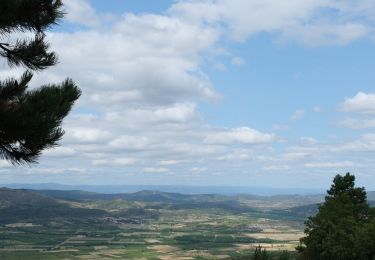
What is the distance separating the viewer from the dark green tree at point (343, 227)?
2138 inches

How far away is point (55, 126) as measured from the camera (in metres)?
18.3

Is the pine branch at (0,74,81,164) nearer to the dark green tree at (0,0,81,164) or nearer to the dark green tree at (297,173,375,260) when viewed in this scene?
the dark green tree at (0,0,81,164)

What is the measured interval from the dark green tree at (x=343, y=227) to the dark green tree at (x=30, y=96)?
4417 cm

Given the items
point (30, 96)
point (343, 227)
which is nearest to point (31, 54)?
point (30, 96)

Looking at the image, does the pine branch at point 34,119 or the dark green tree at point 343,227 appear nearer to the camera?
the pine branch at point 34,119

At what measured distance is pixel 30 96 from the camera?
59.7 feet

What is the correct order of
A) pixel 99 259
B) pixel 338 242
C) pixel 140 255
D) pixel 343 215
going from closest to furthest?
pixel 338 242, pixel 343 215, pixel 99 259, pixel 140 255

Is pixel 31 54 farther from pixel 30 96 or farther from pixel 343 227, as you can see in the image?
pixel 343 227

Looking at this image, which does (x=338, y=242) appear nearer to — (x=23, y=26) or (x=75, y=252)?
(x=23, y=26)

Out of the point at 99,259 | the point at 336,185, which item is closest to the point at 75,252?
the point at 99,259

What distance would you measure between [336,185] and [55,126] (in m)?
56.9

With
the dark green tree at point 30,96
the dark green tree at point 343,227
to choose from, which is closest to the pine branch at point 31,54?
the dark green tree at point 30,96

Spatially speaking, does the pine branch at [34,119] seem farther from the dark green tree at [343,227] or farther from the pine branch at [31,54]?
the dark green tree at [343,227]

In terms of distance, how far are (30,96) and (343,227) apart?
48357 millimetres
